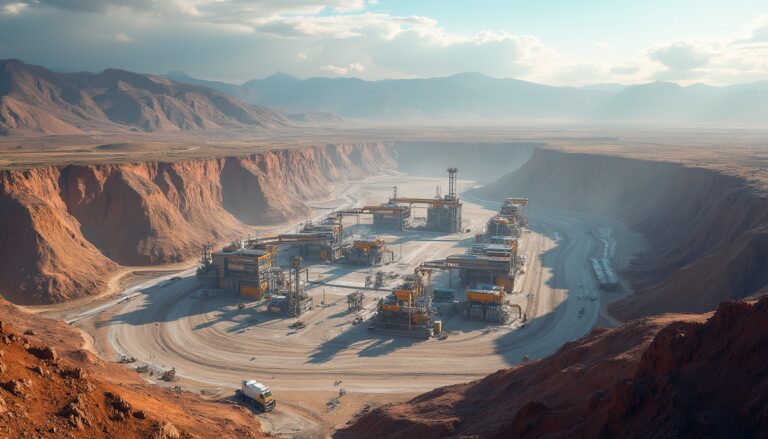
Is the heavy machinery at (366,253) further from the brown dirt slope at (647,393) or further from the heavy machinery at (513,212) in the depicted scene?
the brown dirt slope at (647,393)

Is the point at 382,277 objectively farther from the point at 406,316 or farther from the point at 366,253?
the point at 406,316

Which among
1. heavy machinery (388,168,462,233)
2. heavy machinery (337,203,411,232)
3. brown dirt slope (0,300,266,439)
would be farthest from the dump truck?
heavy machinery (388,168,462,233)

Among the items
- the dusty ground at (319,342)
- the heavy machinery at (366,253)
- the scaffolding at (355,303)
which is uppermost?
the heavy machinery at (366,253)

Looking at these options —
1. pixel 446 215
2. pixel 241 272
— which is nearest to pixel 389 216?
pixel 446 215

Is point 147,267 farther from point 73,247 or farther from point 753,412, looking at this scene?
point 753,412

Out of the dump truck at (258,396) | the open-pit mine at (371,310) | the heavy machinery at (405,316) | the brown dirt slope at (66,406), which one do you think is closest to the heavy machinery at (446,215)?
the open-pit mine at (371,310)
